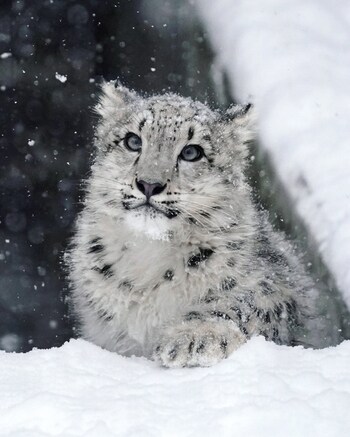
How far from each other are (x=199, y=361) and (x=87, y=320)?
4.17 feet

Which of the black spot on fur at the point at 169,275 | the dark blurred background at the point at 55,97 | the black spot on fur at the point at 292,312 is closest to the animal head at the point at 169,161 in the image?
the black spot on fur at the point at 169,275

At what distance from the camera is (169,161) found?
4.11 metres

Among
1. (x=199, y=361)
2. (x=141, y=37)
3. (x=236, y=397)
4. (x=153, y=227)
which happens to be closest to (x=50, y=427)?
(x=236, y=397)

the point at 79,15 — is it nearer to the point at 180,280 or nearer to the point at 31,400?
the point at 180,280

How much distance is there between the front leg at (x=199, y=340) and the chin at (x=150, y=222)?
1.55 ft

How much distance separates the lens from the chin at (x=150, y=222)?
3.92m

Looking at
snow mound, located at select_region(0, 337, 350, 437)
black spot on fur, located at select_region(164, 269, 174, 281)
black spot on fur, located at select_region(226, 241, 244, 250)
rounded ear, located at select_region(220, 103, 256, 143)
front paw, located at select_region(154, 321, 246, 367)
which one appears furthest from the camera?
rounded ear, located at select_region(220, 103, 256, 143)

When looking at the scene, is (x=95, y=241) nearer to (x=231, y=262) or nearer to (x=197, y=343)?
(x=231, y=262)

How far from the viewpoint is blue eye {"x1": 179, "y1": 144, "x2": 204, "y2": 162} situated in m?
4.28

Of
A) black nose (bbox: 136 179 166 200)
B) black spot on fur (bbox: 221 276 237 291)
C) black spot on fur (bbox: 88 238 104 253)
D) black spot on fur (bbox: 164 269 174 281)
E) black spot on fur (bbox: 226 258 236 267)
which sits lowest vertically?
black spot on fur (bbox: 88 238 104 253)

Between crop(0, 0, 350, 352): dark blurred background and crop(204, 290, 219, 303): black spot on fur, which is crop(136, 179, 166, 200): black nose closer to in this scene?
crop(204, 290, 219, 303): black spot on fur

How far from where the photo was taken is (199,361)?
10.9 ft

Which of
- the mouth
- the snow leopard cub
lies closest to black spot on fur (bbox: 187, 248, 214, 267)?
the snow leopard cub

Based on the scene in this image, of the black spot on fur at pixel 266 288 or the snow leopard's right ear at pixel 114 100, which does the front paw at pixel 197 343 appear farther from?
the snow leopard's right ear at pixel 114 100
